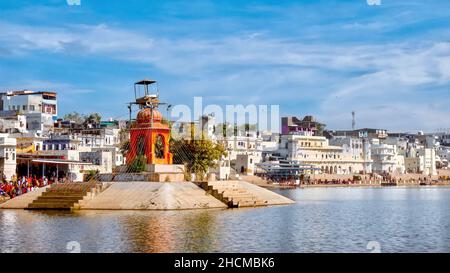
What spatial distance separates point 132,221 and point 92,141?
6222 cm

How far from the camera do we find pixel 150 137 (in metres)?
56.8

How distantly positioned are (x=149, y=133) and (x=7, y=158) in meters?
23.2

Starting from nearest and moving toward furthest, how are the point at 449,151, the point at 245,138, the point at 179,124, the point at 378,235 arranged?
the point at 378,235 → the point at 179,124 → the point at 245,138 → the point at 449,151

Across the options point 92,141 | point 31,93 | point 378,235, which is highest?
point 31,93

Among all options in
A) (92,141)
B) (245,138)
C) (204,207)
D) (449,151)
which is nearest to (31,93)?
(92,141)

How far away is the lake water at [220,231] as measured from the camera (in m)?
30.0

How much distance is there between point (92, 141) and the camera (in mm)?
100250

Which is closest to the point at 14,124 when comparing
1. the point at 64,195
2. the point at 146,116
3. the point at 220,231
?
the point at 146,116

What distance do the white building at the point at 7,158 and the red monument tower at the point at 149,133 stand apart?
20.9 metres

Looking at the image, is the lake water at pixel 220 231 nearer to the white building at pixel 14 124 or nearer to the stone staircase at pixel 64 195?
the stone staircase at pixel 64 195

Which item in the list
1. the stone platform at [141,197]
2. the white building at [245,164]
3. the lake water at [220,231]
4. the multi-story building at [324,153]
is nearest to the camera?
the lake water at [220,231]

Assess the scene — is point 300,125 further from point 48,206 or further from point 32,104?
point 48,206

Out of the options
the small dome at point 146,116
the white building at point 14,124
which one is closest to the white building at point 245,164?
the white building at point 14,124
